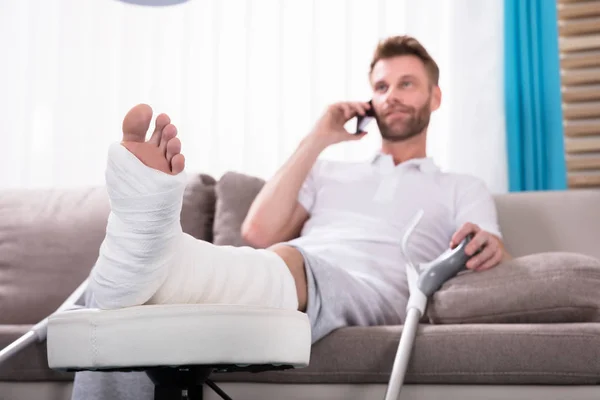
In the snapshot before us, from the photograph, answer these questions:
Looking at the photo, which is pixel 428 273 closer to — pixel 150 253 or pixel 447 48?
pixel 150 253

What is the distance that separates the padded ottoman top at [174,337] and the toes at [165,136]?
0.23 m

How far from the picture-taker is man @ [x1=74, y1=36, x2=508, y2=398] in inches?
40.6

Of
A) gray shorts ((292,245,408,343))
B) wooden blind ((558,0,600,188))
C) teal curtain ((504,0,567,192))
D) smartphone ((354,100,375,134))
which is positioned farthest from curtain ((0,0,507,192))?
gray shorts ((292,245,408,343))

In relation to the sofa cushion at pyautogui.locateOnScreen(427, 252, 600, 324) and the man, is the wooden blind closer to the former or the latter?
the man

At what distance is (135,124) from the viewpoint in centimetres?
109

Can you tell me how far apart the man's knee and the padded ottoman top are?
0.48 meters

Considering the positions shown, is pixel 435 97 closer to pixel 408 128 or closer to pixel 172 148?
pixel 408 128

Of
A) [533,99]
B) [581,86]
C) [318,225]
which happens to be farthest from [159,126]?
[581,86]

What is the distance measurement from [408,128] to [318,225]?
451mm

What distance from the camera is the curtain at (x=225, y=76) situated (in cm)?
294

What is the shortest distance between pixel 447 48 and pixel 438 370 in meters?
1.75

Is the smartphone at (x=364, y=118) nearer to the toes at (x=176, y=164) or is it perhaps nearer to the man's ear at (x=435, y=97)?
the man's ear at (x=435, y=97)

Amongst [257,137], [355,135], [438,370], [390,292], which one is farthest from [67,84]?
[438,370]

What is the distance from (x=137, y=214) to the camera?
3.31 feet
